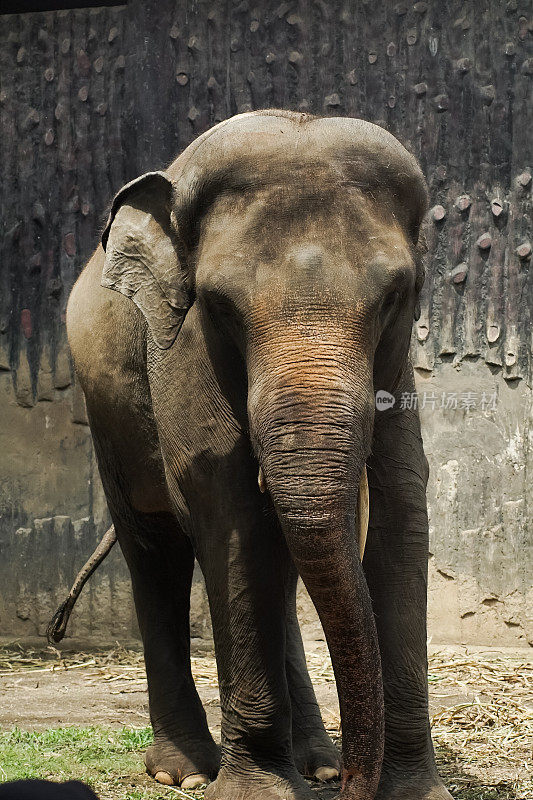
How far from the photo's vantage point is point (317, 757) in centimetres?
393

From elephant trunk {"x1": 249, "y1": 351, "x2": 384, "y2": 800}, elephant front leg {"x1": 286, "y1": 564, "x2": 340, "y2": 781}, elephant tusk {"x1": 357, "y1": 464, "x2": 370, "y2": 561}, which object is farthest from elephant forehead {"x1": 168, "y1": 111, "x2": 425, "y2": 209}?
elephant front leg {"x1": 286, "y1": 564, "x2": 340, "y2": 781}

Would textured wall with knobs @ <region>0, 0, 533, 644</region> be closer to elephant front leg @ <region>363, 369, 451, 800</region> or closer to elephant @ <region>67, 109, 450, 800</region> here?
elephant @ <region>67, 109, 450, 800</region>

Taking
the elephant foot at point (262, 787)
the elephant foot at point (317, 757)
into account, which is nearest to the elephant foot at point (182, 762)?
the elephant foot at point (317, 757)

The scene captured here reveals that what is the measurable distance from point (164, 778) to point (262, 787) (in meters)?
0.64

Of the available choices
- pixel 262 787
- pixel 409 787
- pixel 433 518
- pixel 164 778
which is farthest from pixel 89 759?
pixel 433 518

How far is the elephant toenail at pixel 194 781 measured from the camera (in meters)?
3.80

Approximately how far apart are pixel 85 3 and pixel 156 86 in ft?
2.10

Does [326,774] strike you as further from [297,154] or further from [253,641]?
[297,154]

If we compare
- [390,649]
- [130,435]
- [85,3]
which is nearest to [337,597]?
[390,649]

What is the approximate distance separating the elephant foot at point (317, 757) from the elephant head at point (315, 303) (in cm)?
113

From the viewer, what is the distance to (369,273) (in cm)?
288

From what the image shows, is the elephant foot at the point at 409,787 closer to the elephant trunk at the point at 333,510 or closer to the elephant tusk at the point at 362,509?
the elephant trunk at the point at 333,510

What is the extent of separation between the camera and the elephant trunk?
2.68m

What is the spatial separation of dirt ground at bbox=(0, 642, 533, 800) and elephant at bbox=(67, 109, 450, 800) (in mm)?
447
